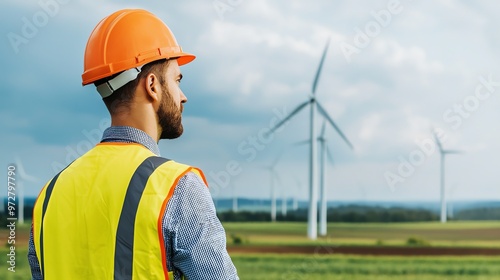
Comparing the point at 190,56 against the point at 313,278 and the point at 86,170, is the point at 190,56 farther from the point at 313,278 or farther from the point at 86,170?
the point at 313,278

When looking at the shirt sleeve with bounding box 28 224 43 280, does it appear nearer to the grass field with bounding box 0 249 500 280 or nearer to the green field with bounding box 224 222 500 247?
the grass field with bounding box 0 249 500 280

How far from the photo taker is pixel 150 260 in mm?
2297

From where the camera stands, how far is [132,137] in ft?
8.24

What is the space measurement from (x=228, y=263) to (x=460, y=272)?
22.3m

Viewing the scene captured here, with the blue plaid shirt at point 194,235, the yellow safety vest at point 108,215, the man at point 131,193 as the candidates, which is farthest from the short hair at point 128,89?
the blue plaid shirt at point 194,235

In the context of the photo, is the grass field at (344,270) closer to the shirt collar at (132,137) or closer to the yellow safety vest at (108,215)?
the yellow safety vest at (108,215)

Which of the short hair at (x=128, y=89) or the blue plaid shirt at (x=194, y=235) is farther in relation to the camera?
the short hair at (x=128, y=89)

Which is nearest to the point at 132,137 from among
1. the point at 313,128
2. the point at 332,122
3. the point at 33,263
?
the point at 33,263

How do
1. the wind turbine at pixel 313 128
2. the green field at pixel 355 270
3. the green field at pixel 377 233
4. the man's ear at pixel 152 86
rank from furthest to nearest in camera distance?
the green field at pixel 377 233, the wind turbine at pixel 313 128, the green field at pixel 355 270, the man's ear at pixel 152 86

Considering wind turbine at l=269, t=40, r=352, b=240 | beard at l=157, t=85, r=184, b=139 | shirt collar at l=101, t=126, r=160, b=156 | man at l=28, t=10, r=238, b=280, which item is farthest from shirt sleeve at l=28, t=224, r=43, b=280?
wind turbine at l=269, t=40, r=352, b=240

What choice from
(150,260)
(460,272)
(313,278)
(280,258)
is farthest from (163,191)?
(280,258)

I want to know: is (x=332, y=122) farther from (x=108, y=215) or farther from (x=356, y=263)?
(x=108, y=215)

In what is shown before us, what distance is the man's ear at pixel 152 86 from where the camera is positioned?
249cm

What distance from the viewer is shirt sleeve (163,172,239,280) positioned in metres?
2.25
